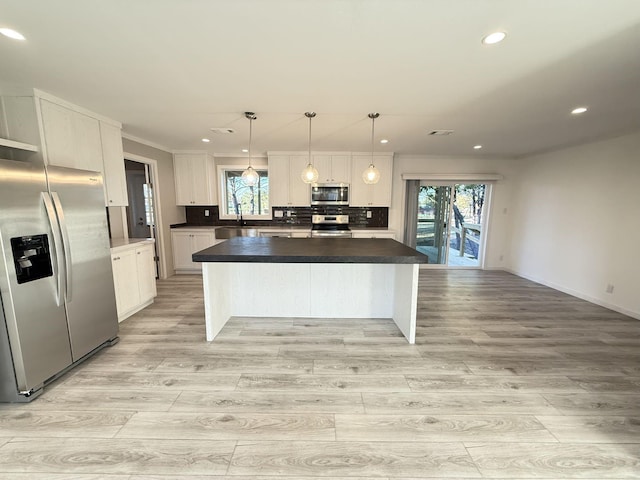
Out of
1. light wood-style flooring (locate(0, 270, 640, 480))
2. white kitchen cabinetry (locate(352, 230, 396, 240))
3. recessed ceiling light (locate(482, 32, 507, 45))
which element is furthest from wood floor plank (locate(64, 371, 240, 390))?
white kitchen cabinetry (locate(352, 230, 396, 240))

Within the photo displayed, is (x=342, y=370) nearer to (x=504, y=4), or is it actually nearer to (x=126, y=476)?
(x=126, y=476)

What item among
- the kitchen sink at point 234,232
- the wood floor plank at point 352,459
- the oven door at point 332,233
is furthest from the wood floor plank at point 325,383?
the kitchen sink at point 234,232

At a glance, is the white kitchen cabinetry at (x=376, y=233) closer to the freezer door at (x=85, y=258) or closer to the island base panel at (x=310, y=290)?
the island base panel at (x=310, y=290)

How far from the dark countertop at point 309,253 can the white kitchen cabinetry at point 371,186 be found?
93.5 inches

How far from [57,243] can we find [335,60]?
2.59m

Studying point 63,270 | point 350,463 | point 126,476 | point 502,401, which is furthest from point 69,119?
point 502,401

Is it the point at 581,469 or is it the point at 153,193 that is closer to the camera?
the point at 581,469

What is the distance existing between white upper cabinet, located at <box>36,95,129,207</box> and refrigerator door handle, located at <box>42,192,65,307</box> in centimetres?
90

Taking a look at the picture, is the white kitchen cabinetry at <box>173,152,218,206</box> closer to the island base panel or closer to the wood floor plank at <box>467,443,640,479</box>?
the island base panel

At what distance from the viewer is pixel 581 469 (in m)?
1.40

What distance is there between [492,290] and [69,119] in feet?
20.6

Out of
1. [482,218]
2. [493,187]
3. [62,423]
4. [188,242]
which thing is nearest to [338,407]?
[62,423]

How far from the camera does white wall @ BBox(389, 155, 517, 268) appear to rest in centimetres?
549

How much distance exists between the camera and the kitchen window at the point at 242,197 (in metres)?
5.66
